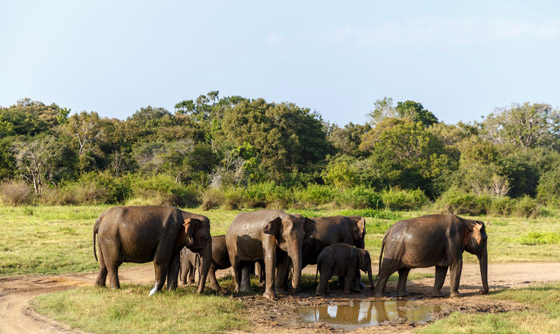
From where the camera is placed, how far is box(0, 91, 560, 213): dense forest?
117 ft

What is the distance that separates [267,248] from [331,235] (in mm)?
2720

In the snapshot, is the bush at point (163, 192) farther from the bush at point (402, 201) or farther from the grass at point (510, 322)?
the grass at point (510, 322)

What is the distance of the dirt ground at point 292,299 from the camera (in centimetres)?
986

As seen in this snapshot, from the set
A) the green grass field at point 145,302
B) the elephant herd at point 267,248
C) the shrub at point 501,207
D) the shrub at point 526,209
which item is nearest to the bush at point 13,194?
the green grass field at point 145,302

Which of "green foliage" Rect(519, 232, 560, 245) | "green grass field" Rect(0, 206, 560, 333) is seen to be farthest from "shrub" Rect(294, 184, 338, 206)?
"green grass field" Rect(0, 206, 560, 333)

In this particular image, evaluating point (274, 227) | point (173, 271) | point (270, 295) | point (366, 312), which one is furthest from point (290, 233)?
point (173, 271)

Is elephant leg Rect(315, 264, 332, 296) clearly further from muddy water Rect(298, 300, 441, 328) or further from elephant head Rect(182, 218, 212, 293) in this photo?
elephant head Rect(182, 218, 212, 293)

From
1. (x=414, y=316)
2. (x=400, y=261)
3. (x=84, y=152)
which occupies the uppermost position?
(x=84, y=152)

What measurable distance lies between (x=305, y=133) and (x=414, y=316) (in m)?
44.6

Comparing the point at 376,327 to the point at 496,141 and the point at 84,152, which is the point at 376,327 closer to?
the point at 84,152

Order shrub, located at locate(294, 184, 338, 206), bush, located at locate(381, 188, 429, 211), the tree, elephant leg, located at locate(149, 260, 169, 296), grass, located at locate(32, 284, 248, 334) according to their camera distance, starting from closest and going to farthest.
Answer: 1. grass, located at locate(32, 284, 248, 334)
2. elephant leg, located at locate(149, 260, 169, 296)
3. shrub, located at locate(294, 184, 338, 206)
4. bush, located at locate(381, 188, 429, 211)
5. the tree

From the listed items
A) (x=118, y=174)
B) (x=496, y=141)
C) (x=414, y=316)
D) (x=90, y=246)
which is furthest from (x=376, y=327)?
(x=496, y=141)

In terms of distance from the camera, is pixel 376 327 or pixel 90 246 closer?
pixel 376 327

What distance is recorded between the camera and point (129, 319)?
9688 mm
